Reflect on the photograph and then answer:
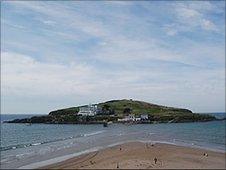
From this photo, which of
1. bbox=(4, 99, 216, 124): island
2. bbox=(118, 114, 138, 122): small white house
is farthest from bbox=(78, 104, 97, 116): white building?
bbox=(118, 114, 138, 122): small white house

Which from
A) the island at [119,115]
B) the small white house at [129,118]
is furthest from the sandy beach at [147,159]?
the island at [119,115]

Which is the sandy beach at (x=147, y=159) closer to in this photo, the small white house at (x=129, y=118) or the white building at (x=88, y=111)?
the small white house at (x=129, y=118)

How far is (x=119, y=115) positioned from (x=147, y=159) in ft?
376

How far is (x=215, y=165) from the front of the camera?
40.8m

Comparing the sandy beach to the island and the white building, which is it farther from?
the white building

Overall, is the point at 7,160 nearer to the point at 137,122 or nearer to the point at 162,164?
the point at 162,164

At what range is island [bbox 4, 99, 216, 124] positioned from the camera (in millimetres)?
152125

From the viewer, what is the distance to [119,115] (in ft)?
525

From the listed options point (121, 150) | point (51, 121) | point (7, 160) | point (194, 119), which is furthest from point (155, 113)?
point (7, 160)

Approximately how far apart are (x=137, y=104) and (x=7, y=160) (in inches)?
5745

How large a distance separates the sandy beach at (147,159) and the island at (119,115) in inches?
3693

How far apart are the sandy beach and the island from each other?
9381cm

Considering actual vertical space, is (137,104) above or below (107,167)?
above

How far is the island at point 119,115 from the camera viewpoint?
152125 mm
